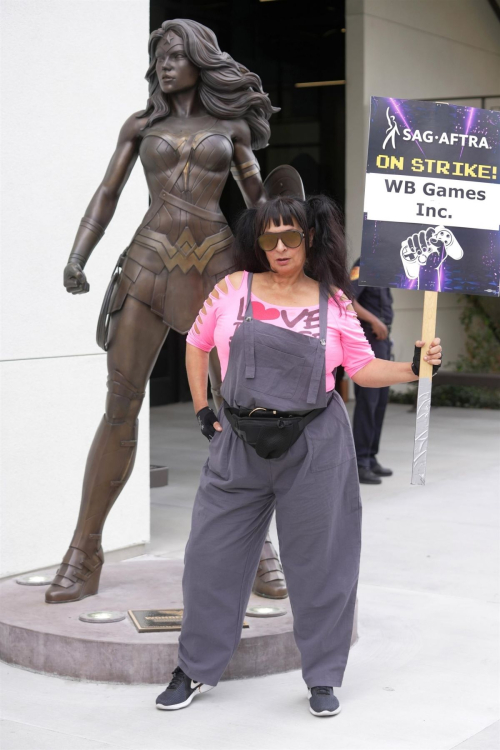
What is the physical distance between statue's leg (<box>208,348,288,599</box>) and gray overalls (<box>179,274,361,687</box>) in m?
0.88

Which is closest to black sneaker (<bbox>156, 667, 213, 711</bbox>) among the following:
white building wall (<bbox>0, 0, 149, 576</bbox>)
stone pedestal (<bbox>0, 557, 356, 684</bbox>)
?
stone pedestal (<bbox>0, 557, 356, 684</bbox>)

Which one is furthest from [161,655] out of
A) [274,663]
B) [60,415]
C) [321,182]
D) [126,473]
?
[321,182]

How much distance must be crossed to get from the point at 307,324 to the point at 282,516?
0.67m

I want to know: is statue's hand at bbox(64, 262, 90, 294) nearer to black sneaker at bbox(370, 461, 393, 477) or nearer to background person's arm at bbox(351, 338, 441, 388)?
background person's arm at bbox(351, 338, 441, 388)

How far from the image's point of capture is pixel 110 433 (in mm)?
4555

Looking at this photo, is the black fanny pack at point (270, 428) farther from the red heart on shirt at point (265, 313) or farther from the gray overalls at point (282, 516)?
the red heart on shirt at point (265, 313)

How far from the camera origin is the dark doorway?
12.8 metres

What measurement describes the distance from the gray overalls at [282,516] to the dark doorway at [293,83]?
887cm

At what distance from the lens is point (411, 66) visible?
13391 millimetres

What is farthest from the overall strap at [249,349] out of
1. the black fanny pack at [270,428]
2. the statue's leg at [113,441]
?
the statue's leg at [113,441]

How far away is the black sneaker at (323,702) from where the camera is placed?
12.2 ft

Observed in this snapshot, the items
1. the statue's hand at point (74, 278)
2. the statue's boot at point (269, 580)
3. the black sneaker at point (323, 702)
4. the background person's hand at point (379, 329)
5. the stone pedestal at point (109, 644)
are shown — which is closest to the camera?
the black sneaker at point (323, 702)

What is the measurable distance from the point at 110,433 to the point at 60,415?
44.2 inches

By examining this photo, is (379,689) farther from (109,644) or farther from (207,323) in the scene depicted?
(207,323)
